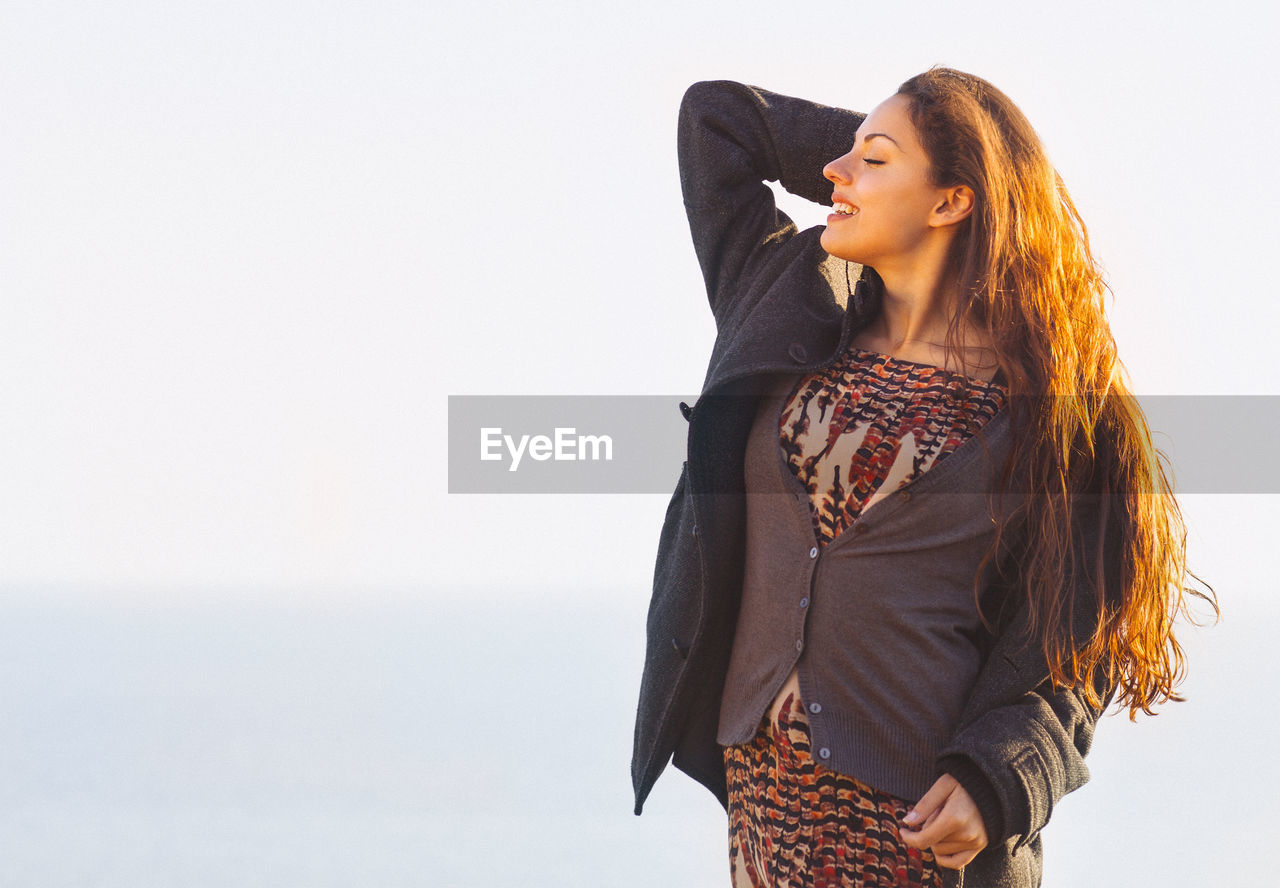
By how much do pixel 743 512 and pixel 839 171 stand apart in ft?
1.46

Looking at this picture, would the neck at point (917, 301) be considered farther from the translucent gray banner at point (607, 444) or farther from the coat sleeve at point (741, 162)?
the translucent gray banner at point (607, 444)

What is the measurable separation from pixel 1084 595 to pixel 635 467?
1468 mm

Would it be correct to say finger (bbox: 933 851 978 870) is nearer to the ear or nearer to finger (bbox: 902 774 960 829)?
finger (bbox: 902 774 960 829)

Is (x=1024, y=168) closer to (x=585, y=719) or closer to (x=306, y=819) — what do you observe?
(x=306, y=819)

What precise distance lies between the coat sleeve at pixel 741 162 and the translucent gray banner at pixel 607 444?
2.39 feet

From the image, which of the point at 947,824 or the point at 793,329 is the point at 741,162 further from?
the point at 947,824

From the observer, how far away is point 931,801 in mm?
1464

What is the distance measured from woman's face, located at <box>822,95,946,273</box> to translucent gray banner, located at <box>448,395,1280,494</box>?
0.93 meters

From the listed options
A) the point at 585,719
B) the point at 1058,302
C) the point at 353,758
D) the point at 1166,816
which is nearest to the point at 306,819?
the point at 353,758

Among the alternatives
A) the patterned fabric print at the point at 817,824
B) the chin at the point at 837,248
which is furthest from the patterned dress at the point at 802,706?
the chin at the point at 837,248

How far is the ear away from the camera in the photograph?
1.66 m

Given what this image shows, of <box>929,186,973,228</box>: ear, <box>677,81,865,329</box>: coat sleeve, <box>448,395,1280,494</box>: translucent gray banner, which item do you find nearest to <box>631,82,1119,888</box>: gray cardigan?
<box>677,81,865,329</box>: coat sleeve

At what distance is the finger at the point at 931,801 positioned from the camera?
1.46 meters

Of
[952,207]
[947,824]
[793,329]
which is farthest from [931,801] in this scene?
[952,207]
